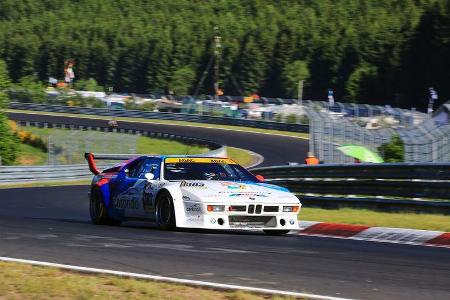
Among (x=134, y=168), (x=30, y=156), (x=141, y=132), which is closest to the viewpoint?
(x=134, y=168)

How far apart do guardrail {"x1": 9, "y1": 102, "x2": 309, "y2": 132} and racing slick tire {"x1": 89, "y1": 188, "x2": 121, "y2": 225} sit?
39.7 metres

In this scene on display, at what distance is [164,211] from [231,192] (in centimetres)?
102

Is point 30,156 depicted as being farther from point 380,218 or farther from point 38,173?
point 380,218

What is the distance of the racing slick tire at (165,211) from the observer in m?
12.1

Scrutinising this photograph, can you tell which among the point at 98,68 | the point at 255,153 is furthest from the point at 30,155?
the point at 98,68

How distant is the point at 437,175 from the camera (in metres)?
15.0

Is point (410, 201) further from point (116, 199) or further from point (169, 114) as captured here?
point (169, 114)

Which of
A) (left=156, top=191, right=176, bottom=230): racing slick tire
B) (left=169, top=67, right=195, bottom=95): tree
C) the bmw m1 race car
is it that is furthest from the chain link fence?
(left=169, top=67, right=195, bottom=95): tree

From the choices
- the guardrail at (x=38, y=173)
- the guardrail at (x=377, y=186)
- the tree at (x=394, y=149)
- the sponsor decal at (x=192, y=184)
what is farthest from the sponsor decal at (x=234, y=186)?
the guardrail at (x=38, y=173)

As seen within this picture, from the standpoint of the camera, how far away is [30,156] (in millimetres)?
48188

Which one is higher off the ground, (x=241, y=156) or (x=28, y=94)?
(x=28, y=94)

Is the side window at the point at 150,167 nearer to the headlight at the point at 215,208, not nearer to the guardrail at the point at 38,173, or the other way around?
the headlight at the point at 215,208

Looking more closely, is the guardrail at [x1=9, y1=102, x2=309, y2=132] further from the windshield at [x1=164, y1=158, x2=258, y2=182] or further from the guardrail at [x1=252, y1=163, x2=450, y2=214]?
the windshield at [x1=164, y1=158, x2=258, y2=182]

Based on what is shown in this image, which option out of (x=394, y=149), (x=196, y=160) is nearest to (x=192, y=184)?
(x=196, y=160)
